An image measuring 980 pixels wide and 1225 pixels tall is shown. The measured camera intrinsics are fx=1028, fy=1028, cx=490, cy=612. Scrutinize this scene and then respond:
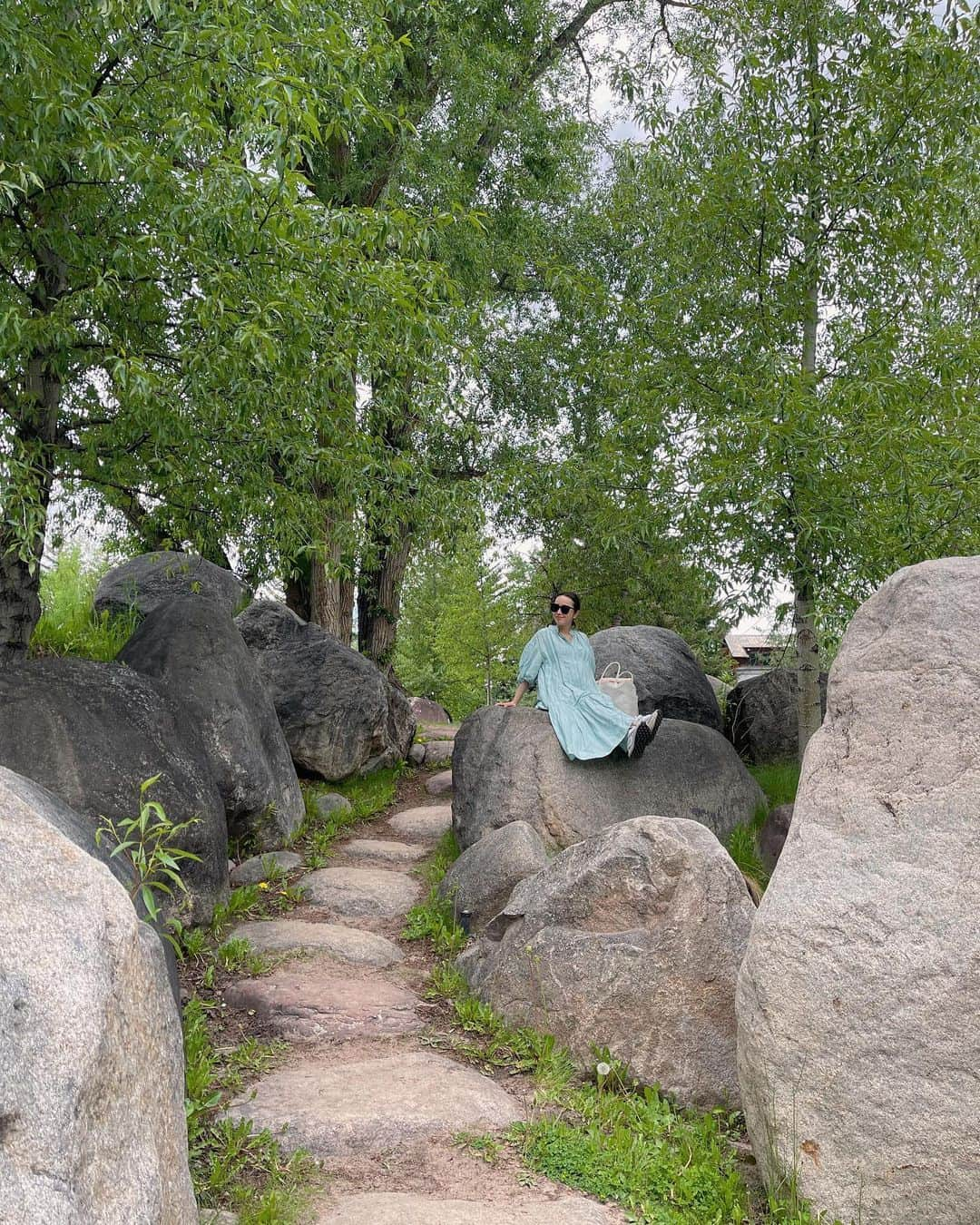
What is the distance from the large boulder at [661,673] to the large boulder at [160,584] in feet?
14.3

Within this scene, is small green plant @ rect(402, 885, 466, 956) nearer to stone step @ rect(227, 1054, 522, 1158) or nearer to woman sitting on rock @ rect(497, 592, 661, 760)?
woman sitting on rock @ rect(497, 592, 661, 760)

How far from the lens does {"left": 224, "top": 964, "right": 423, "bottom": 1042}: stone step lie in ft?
18.6

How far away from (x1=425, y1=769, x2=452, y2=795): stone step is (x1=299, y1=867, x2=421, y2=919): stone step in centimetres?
405

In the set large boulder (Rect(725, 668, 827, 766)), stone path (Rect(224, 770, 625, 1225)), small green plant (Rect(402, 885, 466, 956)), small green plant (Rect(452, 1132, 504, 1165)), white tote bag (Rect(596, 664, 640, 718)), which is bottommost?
small green plant (Rect(452, 1132, 504, 1165))

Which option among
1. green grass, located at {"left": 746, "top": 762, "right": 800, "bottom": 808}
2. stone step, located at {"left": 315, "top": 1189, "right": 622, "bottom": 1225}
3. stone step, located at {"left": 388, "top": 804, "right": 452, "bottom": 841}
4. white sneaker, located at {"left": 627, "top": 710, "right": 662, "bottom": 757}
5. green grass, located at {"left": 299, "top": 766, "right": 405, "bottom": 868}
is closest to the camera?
stone step, located at {"left": 315, "top": 1189, "right": 622, "bottom": 1225}

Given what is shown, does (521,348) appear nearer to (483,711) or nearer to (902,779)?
(483,711)

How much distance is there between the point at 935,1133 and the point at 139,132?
6.90 metres

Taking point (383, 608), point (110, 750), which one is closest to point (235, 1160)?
point (110, 750)

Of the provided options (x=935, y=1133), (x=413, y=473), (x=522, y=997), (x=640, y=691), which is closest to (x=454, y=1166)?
(x=522, y=997)

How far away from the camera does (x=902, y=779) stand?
4566mm

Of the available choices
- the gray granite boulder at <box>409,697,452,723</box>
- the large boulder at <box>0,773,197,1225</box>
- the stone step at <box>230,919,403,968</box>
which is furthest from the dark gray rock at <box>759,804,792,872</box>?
the gray granite boulder at <box>409,697,452,723</box>

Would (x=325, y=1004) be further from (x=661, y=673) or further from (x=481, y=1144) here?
(x=661, y=673)

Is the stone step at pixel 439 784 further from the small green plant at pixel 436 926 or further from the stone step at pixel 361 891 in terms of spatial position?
the small green plant at pixel 436 926

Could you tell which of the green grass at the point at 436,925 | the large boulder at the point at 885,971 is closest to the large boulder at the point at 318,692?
the green grass at the point at 436,925
